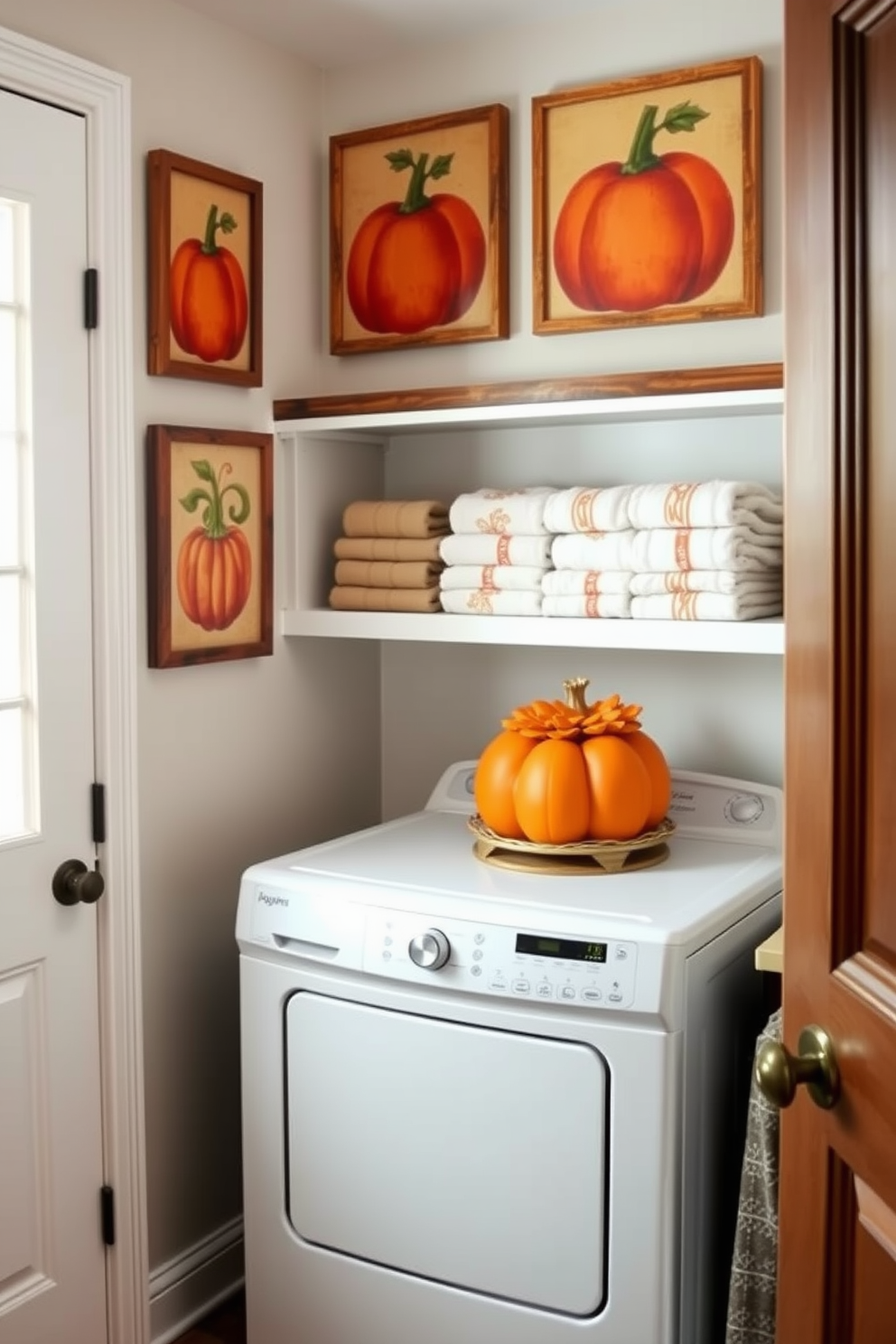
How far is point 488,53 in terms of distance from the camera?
263 centimetres

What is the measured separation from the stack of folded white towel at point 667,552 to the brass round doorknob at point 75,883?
0.91 meters

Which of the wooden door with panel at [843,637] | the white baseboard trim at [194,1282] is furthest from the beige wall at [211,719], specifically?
the wooden door with panel at [843,637]

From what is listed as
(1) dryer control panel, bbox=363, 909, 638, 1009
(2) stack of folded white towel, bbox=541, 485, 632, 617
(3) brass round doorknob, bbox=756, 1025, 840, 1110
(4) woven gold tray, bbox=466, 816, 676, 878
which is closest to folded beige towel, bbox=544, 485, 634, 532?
(2) stack of folded white towel, bbox=541, 485, 632, 617

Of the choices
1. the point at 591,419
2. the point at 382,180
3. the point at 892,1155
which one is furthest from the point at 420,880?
the point at 382,180

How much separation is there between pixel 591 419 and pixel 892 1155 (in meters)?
1.64

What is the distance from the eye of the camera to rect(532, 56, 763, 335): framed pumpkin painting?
239 cm

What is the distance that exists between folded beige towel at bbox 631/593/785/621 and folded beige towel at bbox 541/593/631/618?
0.07ft

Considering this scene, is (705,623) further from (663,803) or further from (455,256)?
(455,256)

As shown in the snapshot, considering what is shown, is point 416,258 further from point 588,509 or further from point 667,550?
point 667,550

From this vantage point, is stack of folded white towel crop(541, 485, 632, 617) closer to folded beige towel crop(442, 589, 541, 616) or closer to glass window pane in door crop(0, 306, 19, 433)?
folded beige towel crop(442, 589, 541, 616)

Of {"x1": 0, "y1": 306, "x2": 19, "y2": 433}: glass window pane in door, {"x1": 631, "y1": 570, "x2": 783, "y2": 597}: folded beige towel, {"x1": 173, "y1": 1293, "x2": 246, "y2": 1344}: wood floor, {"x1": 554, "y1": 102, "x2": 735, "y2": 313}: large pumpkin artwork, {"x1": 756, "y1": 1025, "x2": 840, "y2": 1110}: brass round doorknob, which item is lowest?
{"x1": 173, "y1": 1293, "x2": 246, "y2": 1344}: wood floor

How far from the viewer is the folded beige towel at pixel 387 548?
2.62 metres

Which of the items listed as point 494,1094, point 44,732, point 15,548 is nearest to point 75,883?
point 44,732

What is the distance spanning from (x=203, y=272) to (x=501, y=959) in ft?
4.36
